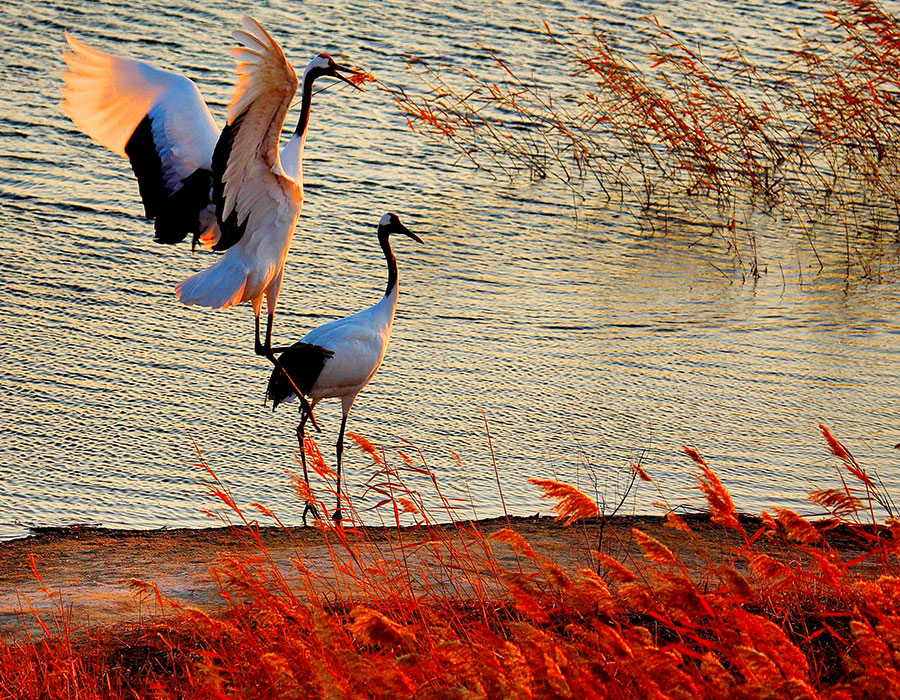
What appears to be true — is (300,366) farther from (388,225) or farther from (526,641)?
(526,641)

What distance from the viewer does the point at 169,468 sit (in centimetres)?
602

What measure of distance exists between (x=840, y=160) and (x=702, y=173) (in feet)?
5.43

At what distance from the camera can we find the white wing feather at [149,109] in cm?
657

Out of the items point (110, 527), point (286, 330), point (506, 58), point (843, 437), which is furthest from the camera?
point (506, 58)

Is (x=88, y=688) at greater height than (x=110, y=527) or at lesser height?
greater

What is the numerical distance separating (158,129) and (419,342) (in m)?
2.13

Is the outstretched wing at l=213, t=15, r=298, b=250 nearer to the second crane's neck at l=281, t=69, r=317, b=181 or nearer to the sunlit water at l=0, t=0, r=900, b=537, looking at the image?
the second crane's neck at l=281, t=69, r=317, b=181

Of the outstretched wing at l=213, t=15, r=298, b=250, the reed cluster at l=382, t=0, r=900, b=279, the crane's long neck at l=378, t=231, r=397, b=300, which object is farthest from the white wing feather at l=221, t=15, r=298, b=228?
the reed cluster at l=382, t=0, r=900, b=279

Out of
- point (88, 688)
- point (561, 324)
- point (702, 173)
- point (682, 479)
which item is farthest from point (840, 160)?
point (88, 688)

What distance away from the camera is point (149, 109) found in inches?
263

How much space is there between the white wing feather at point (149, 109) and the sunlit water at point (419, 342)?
1246 millimetres

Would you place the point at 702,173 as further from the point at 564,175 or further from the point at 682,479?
the point at 682,479

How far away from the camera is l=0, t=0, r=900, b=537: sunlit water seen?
20.3 feet

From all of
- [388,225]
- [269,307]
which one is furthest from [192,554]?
[388,225]
